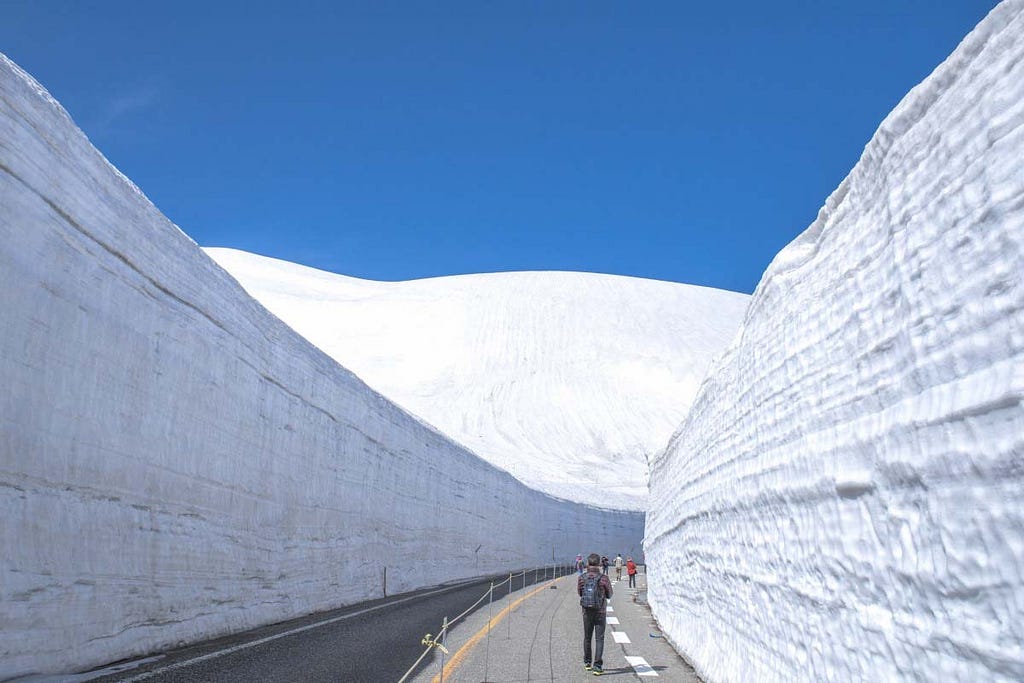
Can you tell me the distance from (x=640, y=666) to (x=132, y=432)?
6398 mm

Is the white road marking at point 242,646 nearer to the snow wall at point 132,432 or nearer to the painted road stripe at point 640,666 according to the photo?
the snow wall at point 132,432

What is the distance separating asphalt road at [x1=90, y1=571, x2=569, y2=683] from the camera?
8016mm

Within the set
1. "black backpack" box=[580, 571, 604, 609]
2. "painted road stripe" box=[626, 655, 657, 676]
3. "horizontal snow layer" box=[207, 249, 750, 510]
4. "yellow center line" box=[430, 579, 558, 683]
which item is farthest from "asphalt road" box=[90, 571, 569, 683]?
"horizontal snow layer" box=[207, 249, 750, 510]

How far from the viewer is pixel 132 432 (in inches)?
367

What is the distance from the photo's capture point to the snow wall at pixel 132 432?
7.48m

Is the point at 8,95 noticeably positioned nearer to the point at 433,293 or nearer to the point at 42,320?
the point at 42,320

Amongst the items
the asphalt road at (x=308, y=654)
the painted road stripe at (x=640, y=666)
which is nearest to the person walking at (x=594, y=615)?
the painted road stripe at (x=640, y=666)

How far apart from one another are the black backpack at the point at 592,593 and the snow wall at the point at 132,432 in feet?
15.6

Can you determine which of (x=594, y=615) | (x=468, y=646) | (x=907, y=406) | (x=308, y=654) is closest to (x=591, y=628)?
(x=594, y=615)

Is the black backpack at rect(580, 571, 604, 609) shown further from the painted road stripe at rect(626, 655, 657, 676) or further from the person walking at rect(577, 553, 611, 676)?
the painted road stripe at rect(626, 655, 657, 676)

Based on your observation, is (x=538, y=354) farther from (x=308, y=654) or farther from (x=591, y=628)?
(x=308, y=654)

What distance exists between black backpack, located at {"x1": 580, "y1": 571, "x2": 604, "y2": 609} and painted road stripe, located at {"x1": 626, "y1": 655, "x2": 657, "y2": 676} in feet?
2.74

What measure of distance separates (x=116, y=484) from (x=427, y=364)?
8244 centimetres

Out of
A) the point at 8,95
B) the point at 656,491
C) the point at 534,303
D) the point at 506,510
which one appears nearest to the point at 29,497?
the point at 8,95
